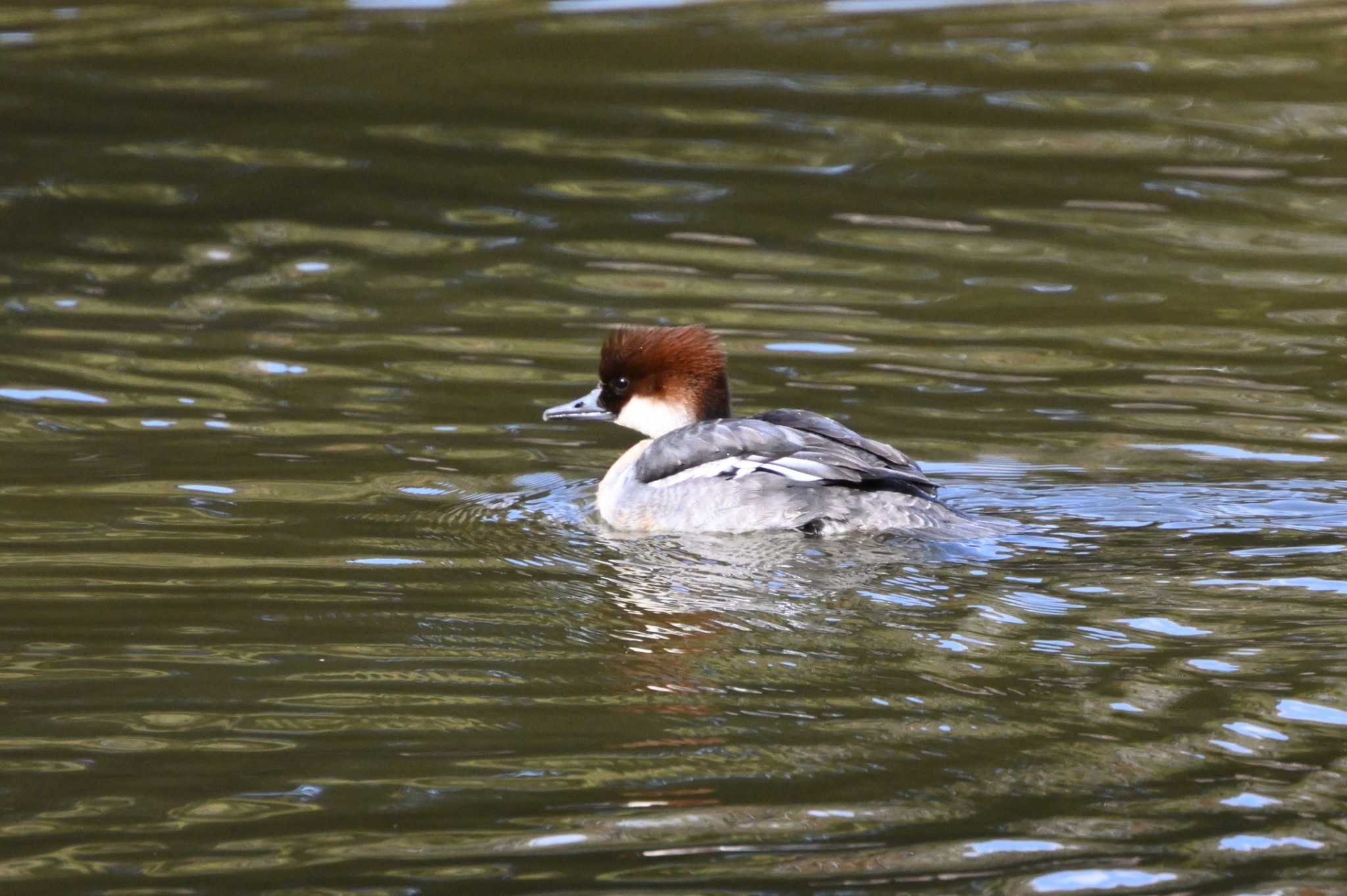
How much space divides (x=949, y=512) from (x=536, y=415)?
8.01 ft

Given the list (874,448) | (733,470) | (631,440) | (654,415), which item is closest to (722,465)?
(733,470)

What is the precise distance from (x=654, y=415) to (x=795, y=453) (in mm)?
1086

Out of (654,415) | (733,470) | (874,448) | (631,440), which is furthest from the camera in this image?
(631,440)

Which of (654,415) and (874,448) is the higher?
(654,415)

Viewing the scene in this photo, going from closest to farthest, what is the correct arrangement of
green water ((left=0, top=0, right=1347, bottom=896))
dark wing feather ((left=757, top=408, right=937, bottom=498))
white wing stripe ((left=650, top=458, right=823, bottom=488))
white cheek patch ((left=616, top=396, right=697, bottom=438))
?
green water ((left=0, top=0, right=1347, bottom=896)), dark wing feather ((left=757, top=408, right=937, bottom=498)), white wing stripe ((left=650, top=458, right=823, bottom=488)), white cheek patch ((left=616, top=396, right=697, bottom=438))

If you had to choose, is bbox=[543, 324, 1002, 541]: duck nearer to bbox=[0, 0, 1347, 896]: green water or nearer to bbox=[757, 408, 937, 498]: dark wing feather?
bbox=[757, 408, 937, 498]: dark wing feather

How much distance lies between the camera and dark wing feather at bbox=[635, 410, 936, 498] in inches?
282

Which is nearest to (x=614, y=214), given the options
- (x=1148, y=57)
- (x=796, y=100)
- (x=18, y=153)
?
(x=796, y=100)

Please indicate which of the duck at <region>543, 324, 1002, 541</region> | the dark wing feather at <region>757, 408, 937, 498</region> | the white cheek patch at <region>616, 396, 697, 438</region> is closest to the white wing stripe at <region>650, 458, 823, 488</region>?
the duck at <region>543, 324, 1002, 541</region>

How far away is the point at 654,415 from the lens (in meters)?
8.24

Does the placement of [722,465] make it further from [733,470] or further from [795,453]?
[795,453]

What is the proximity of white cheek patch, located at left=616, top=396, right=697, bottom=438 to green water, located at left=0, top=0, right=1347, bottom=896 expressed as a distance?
0.35 metres

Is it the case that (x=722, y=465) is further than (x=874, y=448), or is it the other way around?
(x=722, y=465)

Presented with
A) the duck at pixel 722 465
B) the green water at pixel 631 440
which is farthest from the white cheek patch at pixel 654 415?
the green water at pixel 631 440
